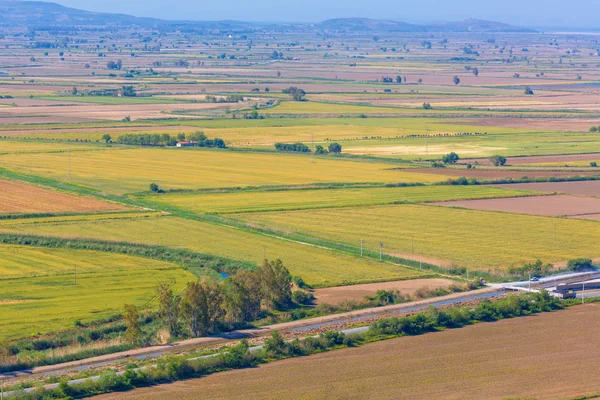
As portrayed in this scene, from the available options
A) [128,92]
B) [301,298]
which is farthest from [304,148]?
[128,92]

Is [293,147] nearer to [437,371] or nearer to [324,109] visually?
[324,109]

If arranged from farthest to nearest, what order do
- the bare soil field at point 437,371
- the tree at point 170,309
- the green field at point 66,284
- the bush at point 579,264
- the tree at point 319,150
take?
the tree at point 319,150 < the bush at point 579,264 < the green field at point 66,284 < the tree at point 170,309 < the bare soil field at point 437,371

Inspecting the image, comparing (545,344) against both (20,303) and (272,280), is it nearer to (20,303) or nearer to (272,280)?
(272,280)

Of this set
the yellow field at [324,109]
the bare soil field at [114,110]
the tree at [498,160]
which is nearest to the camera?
the tree at [498,160]

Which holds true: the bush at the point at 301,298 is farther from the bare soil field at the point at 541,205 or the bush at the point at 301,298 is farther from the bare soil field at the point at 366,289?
the bare soil field at the point at 541,205

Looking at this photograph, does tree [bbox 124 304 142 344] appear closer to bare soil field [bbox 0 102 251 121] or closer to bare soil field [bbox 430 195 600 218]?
bare soil field [bbox 430 195 600 218]

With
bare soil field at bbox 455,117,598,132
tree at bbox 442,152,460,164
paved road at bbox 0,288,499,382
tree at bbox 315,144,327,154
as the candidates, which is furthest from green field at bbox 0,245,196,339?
bare soil field at bbox 455,117,598,132

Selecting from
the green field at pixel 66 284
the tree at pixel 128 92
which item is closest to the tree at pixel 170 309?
the green field at pixel 66 284
